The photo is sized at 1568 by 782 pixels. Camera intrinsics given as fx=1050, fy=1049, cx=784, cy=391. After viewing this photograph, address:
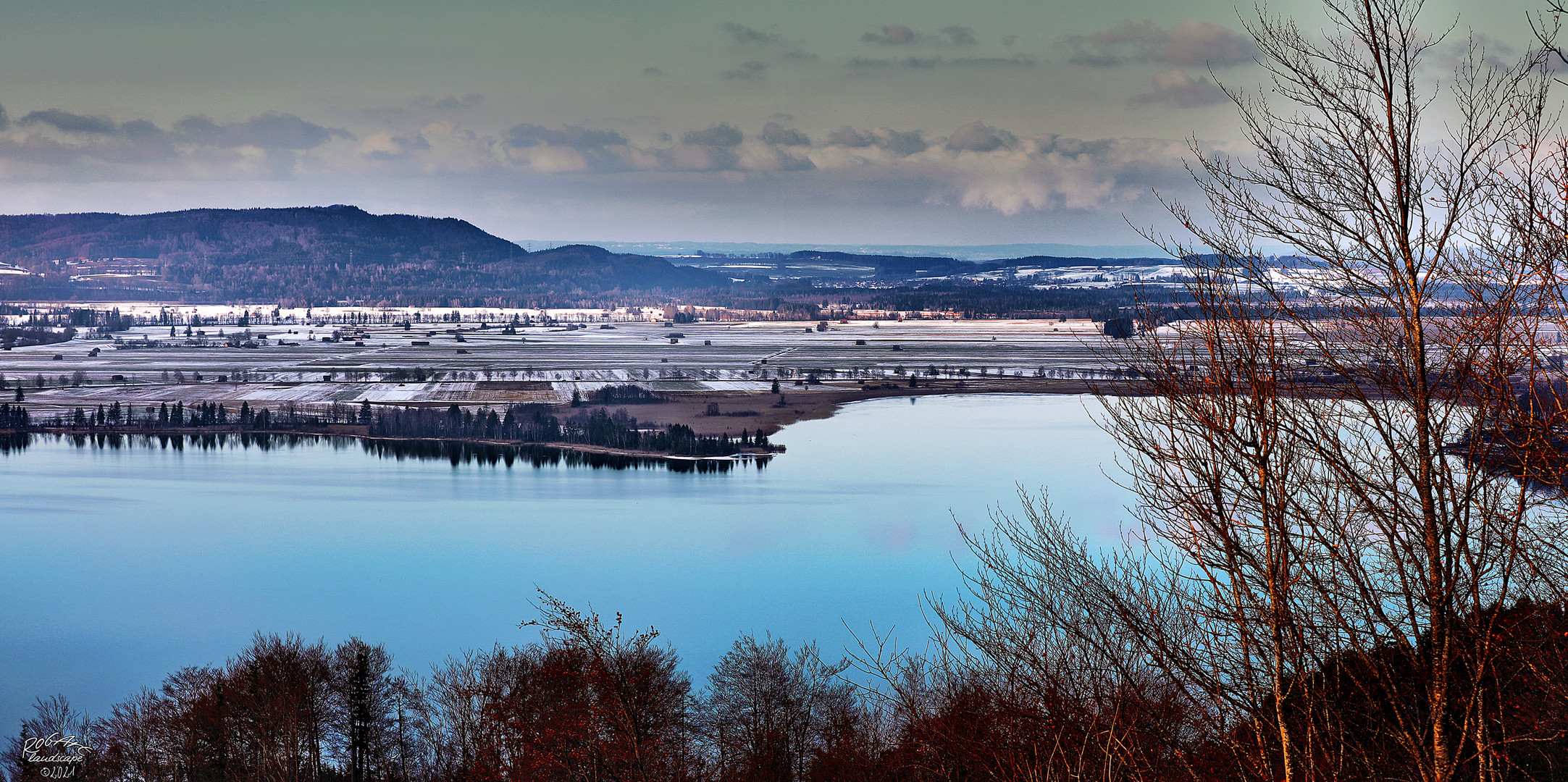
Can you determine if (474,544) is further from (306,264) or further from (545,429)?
(306,264)

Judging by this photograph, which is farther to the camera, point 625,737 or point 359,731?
point 359,731

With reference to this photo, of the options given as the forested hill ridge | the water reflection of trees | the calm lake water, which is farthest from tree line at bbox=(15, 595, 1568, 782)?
the forested hill ridge

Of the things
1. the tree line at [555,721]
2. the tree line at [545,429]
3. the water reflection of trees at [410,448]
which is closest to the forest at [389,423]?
the tree line at [545,429]

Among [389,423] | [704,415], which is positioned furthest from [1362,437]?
[389,423]

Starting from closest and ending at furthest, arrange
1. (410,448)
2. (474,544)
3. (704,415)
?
(474,544) → (410,448) → (704,415)

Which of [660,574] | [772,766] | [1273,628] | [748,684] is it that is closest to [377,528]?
[660,574]

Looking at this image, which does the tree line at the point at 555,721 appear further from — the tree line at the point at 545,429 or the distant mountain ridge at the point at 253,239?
the distant mountain ridge at the point at 253,239

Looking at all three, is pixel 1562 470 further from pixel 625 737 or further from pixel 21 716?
pixel 21 716
